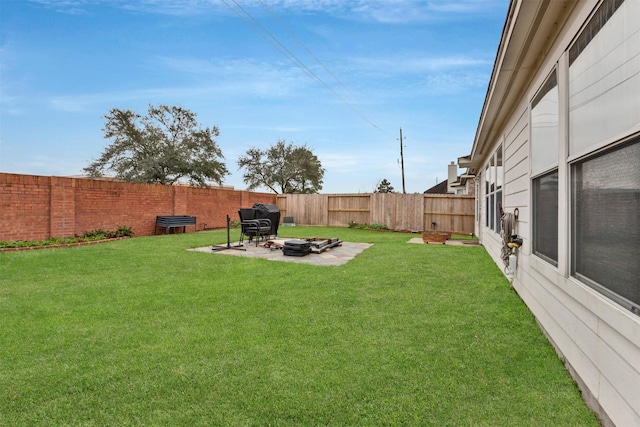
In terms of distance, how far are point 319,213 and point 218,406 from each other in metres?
14.9

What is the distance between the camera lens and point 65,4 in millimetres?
7621

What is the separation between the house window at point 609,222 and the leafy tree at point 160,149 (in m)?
20.1

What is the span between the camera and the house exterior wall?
1465 mm

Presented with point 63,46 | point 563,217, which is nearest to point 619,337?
point 563,217

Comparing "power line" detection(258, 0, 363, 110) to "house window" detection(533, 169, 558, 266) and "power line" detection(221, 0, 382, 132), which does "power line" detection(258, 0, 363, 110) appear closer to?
"power line" detection(221, 0, 382, 132)

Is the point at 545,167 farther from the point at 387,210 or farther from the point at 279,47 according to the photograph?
the point at 387,210

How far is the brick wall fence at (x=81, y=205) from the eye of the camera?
7902 mm

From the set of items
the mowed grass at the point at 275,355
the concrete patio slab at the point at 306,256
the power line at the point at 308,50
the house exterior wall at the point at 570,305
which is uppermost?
the power line at the point at 308,50

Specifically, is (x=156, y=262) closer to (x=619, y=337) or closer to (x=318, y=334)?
(x=318, y=334)

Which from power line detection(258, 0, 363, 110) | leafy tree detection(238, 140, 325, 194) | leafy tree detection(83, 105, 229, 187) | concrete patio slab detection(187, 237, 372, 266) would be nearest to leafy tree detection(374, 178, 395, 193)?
leafy tree detection(238, 140, 325, 194)

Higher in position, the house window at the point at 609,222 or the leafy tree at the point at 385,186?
the leafy tree at the point at 385,186

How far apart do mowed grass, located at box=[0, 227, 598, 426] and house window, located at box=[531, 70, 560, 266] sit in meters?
0.78

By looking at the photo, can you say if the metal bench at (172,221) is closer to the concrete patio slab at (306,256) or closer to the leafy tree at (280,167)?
the concrete patio slab at (306,256)

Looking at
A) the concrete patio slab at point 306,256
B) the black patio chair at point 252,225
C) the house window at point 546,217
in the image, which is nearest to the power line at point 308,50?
the black patio chair at point 252,225
